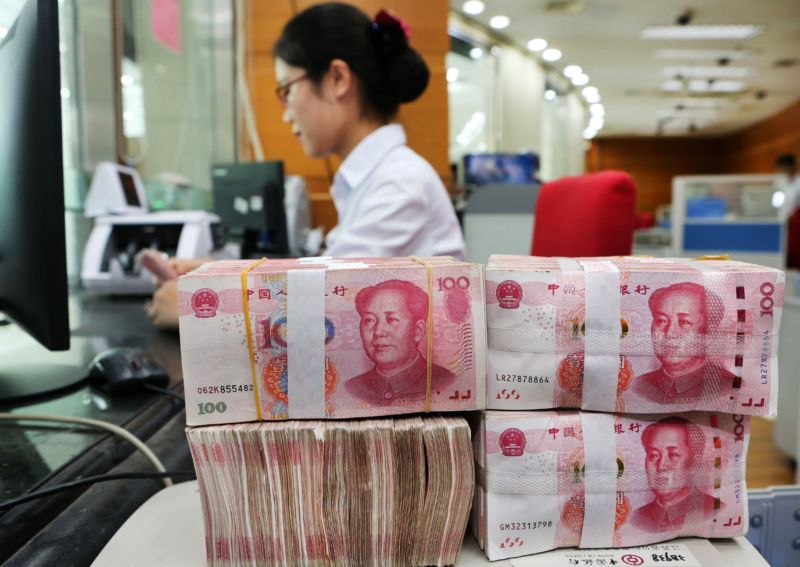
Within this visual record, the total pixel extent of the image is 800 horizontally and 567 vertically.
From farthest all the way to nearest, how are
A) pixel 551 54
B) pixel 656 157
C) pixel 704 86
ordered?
1. pixel 656 157
2. pixel 704 86
3. pixel 551 54

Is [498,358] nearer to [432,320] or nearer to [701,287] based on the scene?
[432,320]

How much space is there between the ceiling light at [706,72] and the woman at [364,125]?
854cm

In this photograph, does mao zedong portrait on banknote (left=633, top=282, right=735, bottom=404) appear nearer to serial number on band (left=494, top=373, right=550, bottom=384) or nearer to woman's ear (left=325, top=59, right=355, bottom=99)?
serial number on band (left=494, top=373, right=550, bottom=384)

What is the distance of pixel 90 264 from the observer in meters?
1.92

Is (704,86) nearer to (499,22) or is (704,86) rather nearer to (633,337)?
(499,22)

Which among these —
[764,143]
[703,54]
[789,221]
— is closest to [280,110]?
[789,221]

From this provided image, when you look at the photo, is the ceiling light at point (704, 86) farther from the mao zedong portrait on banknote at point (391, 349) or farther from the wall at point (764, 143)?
the mao zedong portrait on banknote at point (391, 349)

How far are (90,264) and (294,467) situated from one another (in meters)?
1.71

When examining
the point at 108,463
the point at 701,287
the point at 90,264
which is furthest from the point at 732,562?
the point at 90,264

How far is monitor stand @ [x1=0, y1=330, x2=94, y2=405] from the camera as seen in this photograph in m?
0.86

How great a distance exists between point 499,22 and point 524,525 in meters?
7.35

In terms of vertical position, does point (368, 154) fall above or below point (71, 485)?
above

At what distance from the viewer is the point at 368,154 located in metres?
1.43

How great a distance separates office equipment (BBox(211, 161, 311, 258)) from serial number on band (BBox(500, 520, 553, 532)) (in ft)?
7.71
